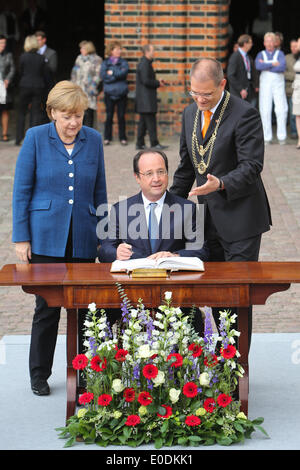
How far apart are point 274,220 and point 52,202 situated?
5.65 m

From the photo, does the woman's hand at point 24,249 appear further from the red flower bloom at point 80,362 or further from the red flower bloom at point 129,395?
the red flower bloom at point 129,395

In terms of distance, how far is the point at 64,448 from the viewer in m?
5.20

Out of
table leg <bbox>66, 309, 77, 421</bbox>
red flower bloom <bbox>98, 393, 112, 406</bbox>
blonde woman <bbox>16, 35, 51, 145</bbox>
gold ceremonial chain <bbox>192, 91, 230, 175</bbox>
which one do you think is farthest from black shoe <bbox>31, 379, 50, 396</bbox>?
blonde woman <bbox>16, 35, 51, 145</bbox>

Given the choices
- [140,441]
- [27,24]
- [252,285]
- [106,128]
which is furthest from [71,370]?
[27,24]

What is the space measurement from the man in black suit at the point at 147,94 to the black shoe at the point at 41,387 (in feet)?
33.6

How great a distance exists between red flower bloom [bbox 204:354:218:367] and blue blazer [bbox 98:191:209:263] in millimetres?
727

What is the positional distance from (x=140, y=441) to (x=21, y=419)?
87 cm

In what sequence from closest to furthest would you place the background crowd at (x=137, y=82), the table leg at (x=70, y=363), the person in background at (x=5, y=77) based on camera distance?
the table leg at (x=70, y=363)
the background crowd at (x=137, y=82)
the person in background at (x=5, y=77)

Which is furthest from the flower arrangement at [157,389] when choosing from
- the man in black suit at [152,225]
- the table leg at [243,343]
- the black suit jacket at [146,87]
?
the black suit jacket at [146,87]

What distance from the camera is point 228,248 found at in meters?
6.00

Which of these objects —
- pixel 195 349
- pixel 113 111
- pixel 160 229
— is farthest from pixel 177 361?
pixel 113 111

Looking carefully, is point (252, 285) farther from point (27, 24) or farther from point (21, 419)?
point (27, 24)

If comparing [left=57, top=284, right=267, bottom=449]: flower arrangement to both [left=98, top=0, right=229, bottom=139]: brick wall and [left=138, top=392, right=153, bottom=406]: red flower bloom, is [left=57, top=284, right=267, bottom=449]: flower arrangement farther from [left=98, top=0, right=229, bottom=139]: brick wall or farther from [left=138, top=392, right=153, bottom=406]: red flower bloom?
[left=98, top=0, right=229, bottom=139]: brick wall

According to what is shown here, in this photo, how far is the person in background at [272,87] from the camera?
1672cm
